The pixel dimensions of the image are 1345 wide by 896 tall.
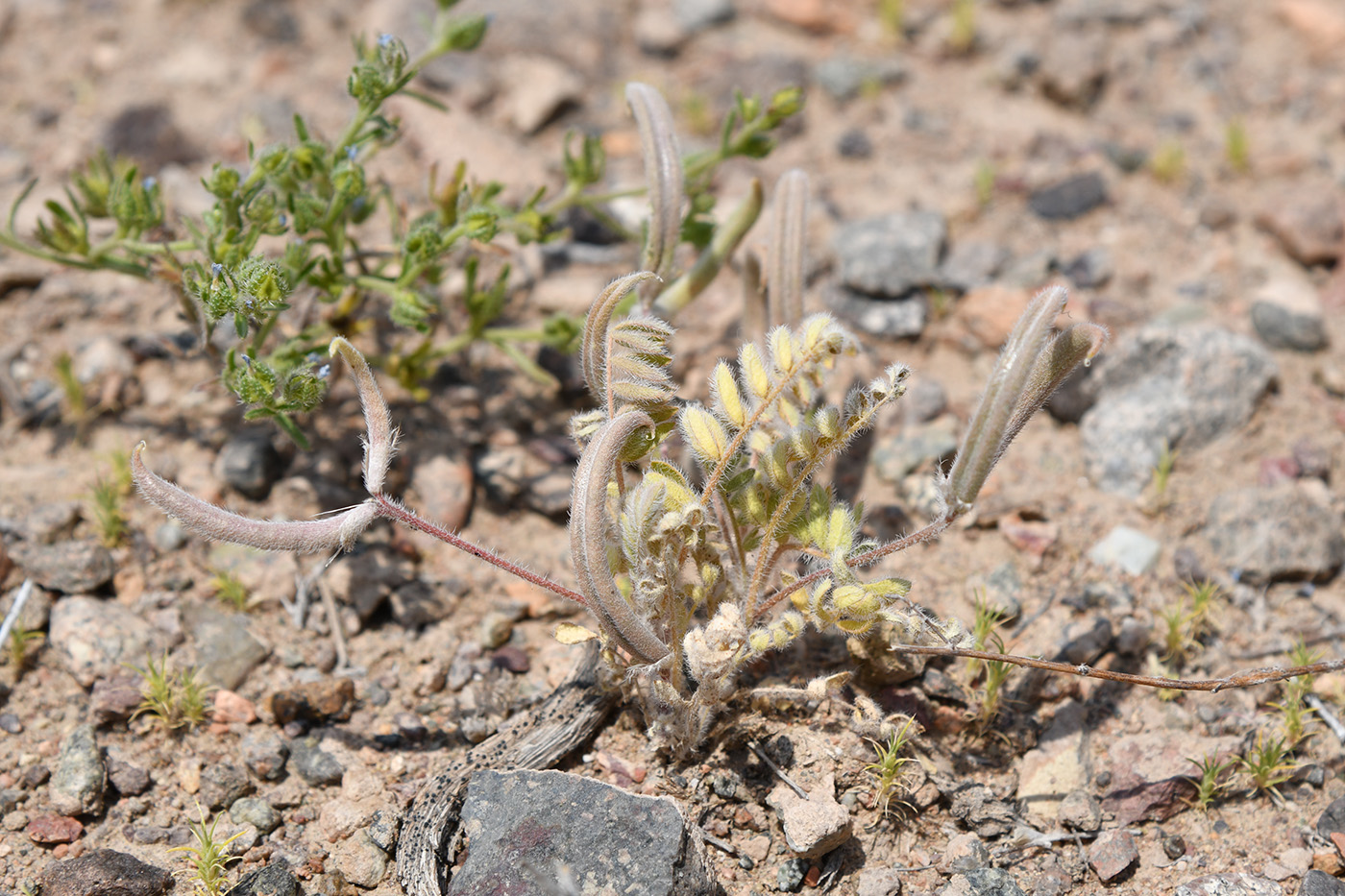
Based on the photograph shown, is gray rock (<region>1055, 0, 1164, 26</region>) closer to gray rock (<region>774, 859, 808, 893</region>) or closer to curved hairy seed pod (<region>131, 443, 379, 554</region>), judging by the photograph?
gray rock (<region>774, 859, 808, 893</region>)

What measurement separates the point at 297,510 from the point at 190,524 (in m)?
1.20

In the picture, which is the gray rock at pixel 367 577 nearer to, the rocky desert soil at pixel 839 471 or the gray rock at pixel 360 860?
the rocky desert soil at pixel 839 471

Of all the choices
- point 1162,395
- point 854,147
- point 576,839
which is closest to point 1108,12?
point 854,147

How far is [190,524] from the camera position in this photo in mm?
2604

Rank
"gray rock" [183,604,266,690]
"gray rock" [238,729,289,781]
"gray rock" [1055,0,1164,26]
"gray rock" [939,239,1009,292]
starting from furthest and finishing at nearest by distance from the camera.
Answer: "gray rock" [1055,0,1164,26] → "gray rock" [939,239,1009,292] → "gray rock" [183,604,266,690] → "gray rock" [238,729,289,781]

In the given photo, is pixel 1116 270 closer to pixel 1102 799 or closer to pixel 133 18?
pixel 1102 799

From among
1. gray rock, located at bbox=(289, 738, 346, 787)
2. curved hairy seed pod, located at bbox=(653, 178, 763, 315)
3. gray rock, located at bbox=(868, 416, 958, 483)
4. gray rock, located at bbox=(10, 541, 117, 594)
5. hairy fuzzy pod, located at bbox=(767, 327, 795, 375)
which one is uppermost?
hairy fuzzy pod, located at bbox=(767, 327, 795, 375)

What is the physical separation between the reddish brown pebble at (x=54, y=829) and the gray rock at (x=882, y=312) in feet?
10.9

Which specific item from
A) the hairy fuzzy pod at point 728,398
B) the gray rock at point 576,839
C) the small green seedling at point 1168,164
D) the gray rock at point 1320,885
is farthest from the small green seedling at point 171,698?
the small green seedling at point 1168,164

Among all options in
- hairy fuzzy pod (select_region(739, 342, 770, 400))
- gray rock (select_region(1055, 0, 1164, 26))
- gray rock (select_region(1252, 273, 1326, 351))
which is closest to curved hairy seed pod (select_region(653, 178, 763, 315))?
hairy fuzzy pod (select_region(739, 342, 770, 400))

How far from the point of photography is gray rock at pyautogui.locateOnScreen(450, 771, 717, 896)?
2.46 meters

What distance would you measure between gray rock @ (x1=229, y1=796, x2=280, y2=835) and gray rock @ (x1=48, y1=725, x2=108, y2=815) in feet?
1.24

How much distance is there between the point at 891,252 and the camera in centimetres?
455

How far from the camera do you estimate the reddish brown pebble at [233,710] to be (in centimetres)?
321
